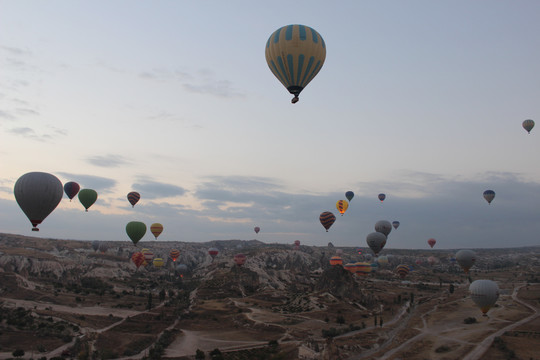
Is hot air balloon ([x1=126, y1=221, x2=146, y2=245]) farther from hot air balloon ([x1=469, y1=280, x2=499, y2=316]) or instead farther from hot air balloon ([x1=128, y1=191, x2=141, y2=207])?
hot air balloon ([x1=469, y1=280, x2=499, y2=316])

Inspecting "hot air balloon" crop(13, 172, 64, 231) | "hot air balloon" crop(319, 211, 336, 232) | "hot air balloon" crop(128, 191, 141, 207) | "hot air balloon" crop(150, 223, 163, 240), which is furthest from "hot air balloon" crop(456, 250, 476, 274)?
"hot air balloon" crop(150, 223, 163, 240)

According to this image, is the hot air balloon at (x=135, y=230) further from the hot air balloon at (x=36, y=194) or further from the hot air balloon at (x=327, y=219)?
the hot air balloon at (x=327, y=219)

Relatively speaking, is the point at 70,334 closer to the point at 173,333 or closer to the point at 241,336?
the point at 173,333

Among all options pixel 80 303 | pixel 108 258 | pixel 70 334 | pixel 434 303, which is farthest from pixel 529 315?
pixel 108 258

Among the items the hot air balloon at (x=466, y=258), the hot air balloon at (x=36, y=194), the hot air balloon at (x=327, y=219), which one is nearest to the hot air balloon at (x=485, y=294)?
the hot air balloon at (x=466, y=258)

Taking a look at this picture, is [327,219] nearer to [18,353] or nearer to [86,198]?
[86,198]

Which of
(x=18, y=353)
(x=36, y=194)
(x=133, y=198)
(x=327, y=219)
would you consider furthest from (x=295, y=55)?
(x=133, y=198)
